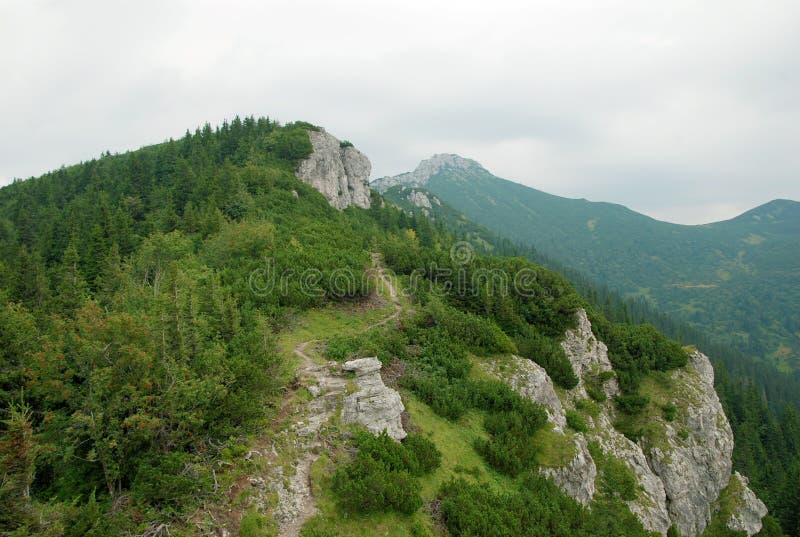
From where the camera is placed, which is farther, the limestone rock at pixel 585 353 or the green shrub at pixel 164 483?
the limestone rock at pixel 585 353

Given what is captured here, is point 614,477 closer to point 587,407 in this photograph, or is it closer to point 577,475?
point 577,475

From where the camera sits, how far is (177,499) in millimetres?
12609

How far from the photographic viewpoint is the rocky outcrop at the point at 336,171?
74.6 metres

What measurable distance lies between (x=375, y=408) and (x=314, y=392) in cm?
345

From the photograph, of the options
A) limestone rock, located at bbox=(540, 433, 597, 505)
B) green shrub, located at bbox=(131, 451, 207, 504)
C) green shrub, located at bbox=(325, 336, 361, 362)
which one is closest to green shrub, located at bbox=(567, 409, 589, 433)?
limestone rock, located at bbox=(540, 433, 597, 505)

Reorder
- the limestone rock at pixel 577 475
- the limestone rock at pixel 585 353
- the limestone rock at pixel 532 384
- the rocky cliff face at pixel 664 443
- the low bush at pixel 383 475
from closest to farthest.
A: the low bush at pixel 383 475, the limestone rock at pixel 577 475, the limestone rock at pixel 532 384, the rocky cliff face at pixel 664 443, the limestone rock at pixel 585 353

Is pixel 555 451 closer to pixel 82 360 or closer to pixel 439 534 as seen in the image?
pixel 439 534

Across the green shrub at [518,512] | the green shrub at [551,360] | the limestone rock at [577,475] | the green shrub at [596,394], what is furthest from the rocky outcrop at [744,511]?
the green shrub at [518,512]

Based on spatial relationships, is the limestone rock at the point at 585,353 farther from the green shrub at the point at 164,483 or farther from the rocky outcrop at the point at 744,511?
the green shrub at the point at 164,483

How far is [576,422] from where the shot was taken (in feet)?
100.0

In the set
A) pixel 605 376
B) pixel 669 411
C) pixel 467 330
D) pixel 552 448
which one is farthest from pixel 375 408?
pixel 669 411

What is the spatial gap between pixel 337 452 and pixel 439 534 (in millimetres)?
5129

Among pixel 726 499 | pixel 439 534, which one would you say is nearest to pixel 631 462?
pixel 726 499

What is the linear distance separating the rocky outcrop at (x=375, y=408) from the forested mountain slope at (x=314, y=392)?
109 millimetres
